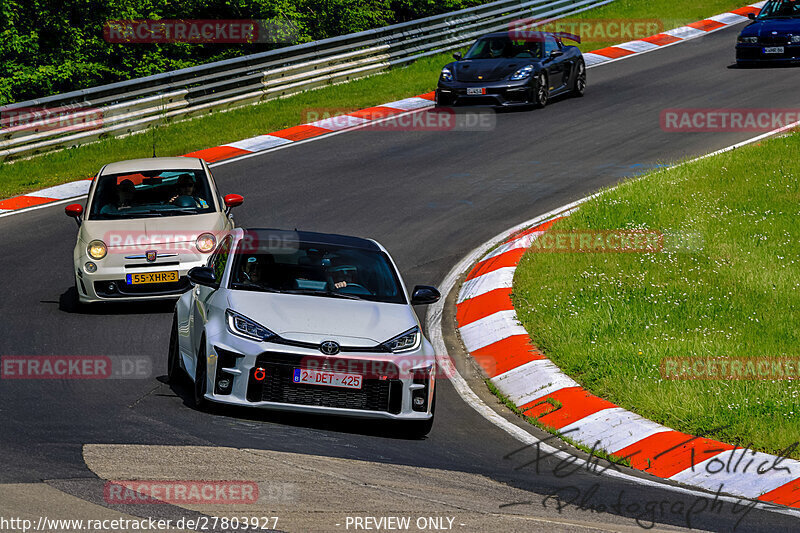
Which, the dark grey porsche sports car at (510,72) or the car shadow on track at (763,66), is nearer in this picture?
the dark grey porsche sports car at (510,72)

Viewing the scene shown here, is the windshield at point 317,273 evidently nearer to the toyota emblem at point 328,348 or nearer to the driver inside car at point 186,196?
the toyota emblem at point 328,348

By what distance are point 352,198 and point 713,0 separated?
865 inches

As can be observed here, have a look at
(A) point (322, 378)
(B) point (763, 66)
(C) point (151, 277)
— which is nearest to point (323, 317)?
(A) point (322, 378)

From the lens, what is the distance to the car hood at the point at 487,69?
72.5 feet

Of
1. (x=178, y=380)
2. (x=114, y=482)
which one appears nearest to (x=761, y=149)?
(x=178, y=380)

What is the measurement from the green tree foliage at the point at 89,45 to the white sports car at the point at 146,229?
770 inches

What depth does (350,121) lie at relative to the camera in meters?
22.8

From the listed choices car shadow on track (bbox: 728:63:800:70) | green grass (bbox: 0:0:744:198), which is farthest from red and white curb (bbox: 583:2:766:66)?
car shadow on track (bbox: 728:63:800:70)

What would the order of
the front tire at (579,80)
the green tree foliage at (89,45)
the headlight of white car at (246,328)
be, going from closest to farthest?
1. the headlight of white car at (246,328)
2. the front tire at (579,80)
3. the green tree foliage at (89,45)

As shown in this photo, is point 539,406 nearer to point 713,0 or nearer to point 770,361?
point 770,361

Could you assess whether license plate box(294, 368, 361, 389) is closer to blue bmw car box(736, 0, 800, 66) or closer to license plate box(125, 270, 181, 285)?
license plate box(125, 270, 181, 285)

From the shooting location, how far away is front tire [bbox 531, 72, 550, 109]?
22484 mm

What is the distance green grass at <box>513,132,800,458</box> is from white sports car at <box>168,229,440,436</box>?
199 cm

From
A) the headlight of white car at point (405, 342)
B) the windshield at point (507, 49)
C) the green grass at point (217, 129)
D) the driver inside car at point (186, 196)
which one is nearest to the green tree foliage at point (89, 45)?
the green grass at point (217, 129)
